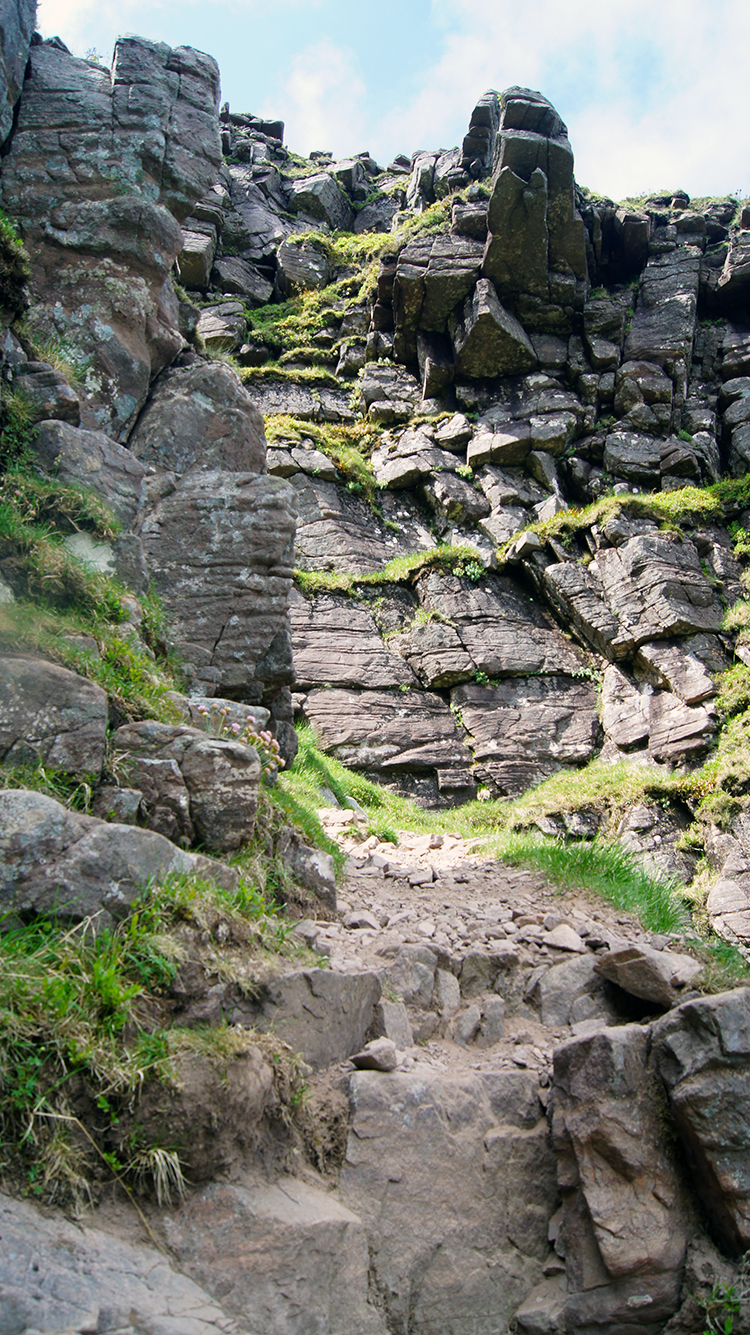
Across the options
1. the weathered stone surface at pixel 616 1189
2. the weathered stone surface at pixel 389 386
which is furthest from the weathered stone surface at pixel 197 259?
the weathered stone surface at pixel 616 1189

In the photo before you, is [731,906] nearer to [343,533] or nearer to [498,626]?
[498,626]

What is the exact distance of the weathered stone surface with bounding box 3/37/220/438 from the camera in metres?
8.73

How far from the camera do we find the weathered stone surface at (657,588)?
653 inches

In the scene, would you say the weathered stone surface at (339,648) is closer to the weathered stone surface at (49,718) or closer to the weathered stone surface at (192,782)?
the weathered stone surface at (192,782)

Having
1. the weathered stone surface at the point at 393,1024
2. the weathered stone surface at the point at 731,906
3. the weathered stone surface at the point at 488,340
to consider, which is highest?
the weathered stone surface at the point at 488,340

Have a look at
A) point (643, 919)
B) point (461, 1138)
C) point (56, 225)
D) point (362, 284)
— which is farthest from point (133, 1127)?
point (362, 284)

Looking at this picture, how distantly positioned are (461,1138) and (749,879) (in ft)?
31.9

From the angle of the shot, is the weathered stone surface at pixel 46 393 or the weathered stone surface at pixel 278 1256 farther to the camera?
the weathered stone surface at pixel 46 393

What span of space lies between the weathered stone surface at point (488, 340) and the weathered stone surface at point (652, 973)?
2015 centimetres

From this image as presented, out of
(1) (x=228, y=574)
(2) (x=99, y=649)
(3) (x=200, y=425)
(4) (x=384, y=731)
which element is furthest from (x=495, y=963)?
(4) (x=384, y=731)

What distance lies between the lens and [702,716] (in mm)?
15117

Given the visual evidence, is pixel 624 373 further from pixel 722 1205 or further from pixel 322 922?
pixel 722 1205

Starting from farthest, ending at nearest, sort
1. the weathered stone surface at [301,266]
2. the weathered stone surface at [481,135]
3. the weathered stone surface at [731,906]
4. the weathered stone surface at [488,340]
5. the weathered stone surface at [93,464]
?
the weathered stone surface at [301,266], the weathered stone surface at [481,135], the weathered stone surface at [488,340], the weathered stone surface at [731,906], the weathered stone surface at [93,464]

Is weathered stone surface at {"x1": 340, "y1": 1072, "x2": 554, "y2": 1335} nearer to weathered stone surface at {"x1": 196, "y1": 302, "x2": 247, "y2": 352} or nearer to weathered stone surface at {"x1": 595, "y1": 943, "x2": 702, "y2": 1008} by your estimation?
weathered stone surface at {"x1": 595, "y1": 943, "x2": 702, "y2": 1008}
